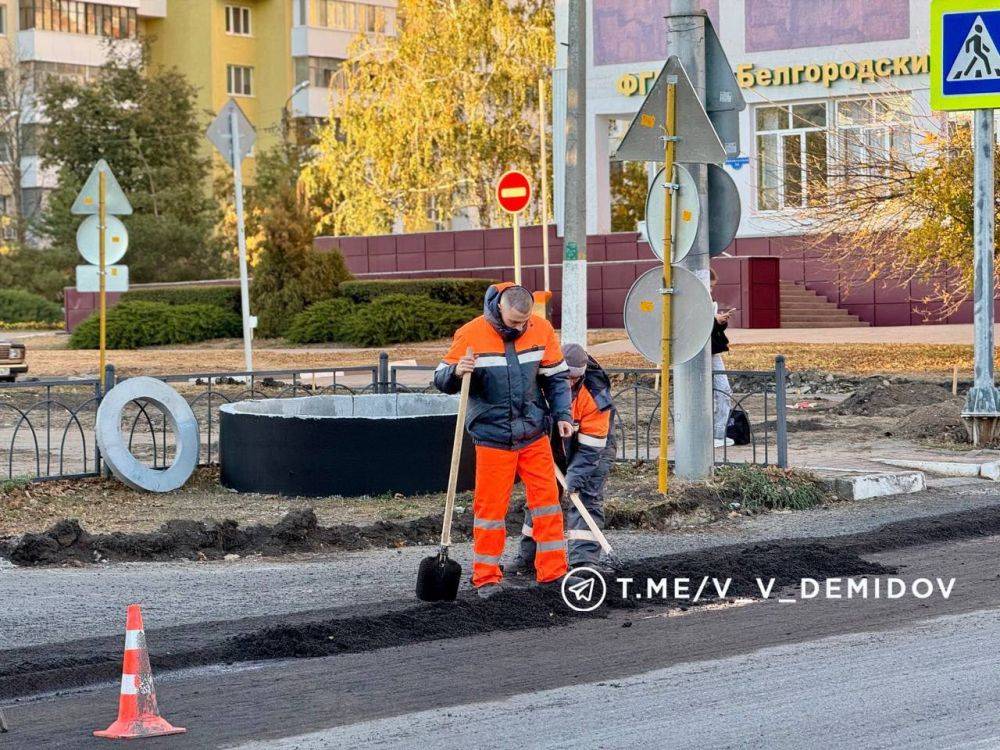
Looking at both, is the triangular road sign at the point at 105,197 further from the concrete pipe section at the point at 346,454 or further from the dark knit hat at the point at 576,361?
the dark knit hat at the point at 576,361

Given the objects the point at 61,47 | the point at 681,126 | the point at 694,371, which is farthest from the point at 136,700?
the point at 61,47

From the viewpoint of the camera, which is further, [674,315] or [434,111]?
[434,111]

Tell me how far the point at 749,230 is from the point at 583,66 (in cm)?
2205

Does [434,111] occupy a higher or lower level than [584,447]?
higher

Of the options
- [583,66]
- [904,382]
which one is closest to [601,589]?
[583,66]

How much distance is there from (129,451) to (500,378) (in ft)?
15.8

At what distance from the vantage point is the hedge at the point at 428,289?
1310 inches

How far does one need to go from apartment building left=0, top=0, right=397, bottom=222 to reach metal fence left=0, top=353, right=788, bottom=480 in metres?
49.9

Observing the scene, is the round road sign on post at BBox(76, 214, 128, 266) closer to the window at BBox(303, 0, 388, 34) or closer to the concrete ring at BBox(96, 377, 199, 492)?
the concrete ring at BBox(96, 377, 199, 492)

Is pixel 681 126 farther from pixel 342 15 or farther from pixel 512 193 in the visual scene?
pixel 342 15

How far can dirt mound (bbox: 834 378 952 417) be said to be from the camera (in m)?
18.3

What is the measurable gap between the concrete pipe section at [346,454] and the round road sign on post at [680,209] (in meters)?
2.03

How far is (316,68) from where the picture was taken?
71500 millimetres

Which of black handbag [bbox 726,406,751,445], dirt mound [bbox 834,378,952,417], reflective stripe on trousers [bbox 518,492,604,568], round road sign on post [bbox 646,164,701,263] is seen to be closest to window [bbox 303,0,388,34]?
dirt mound [bbox 834,378,952,417]
